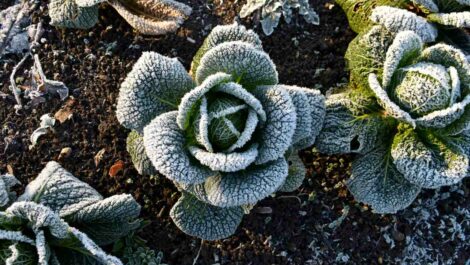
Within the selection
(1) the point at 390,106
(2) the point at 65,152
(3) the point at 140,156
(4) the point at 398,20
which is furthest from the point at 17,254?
(4) the point at 398,20

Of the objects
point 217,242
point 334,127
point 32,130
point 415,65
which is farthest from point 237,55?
point 32,130

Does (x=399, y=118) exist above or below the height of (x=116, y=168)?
above

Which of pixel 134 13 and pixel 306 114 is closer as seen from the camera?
pixel 306 114

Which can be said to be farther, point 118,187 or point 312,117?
point 118,187

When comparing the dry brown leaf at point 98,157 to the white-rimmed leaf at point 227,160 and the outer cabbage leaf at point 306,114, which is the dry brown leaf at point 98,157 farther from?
the outer cabbage leaf at point 306,114

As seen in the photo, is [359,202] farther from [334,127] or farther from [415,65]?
[415,65]

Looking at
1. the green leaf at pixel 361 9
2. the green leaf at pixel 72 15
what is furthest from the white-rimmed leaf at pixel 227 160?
the green leaf at pixel 72 15

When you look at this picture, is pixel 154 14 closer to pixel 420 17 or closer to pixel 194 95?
pixel 194 95

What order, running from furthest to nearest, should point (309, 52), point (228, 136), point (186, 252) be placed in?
point (309, 52)
point (186, 252)
point (228, 136)
